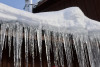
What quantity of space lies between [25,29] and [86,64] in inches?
102

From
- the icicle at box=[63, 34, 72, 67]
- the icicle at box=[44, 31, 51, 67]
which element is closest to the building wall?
the icicle at box=[63, 34, 72, 67]

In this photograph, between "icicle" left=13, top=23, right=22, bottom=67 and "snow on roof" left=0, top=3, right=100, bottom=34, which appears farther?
"icicle" left=13, top=23, right=22, bottom=67

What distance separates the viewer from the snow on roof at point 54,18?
3053 millimetres

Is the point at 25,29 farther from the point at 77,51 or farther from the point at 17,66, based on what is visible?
the point at 77,51

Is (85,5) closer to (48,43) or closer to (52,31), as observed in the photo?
(48,43)

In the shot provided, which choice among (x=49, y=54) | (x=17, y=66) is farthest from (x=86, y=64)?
(x=17, y=66)

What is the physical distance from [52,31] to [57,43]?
60cm

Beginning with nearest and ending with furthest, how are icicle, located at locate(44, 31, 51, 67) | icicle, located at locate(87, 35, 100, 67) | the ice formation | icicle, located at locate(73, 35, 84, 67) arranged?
1. the ice formation
2. icicle, located at locate(44, 31, 51, 67)
3. icicle, located at locate(73, 35, 84, 67)
4. icicle, located at locate(87, 35, 100, 67)

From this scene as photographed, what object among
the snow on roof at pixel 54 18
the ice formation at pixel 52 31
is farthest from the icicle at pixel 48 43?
the snow on roof at pixel 54 18

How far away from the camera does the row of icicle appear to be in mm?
3422

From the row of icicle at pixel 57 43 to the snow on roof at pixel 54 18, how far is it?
173mm

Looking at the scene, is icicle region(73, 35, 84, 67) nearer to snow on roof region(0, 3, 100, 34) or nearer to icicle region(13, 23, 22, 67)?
snow on roof region(0, 3, 100, 34)

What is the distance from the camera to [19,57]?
3947 mm

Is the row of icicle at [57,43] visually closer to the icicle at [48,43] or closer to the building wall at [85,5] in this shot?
the icicle at [48,43]
